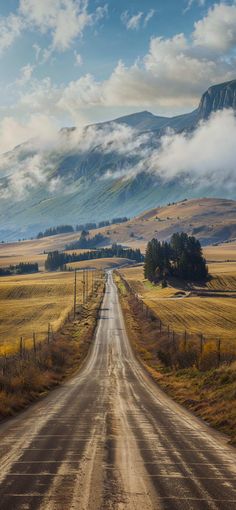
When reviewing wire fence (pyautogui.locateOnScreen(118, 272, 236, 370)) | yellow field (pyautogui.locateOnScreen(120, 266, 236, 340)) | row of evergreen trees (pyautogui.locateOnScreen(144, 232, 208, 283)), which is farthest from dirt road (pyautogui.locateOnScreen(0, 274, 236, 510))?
row of evergreen trees (pyautogui.locateOnScreen(144, 232, 208, 283))

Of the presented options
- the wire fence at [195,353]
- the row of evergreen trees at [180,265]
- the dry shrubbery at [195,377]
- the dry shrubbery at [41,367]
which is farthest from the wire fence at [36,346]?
the row of evergreen trees at [180,265]

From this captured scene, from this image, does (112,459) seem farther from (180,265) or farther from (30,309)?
(180,265)

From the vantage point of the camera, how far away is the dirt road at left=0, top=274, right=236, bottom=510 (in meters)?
11.1

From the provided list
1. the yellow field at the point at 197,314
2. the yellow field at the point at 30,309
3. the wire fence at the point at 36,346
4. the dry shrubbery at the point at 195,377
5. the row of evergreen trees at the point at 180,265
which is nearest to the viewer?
the dry shrubbery at the point at 195,377

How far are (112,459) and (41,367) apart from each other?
2754 cm

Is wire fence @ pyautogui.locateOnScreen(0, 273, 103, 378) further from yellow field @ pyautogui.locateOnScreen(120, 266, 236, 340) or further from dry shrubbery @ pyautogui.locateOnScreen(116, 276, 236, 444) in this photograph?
yellow field @ pyautogui.locateOnScreen(120, 266, 236, 340)

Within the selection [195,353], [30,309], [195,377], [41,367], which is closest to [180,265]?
[30,309]

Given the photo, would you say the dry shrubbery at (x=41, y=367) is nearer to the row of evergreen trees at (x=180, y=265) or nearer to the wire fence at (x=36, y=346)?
the wire fence at (x=36, y=346)

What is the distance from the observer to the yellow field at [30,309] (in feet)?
269

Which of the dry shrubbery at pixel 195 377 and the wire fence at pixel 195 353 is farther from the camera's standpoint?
the wire fence at pixel 195 353

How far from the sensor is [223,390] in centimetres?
2589

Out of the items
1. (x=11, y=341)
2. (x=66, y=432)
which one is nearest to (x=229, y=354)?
(x=66, y=432)

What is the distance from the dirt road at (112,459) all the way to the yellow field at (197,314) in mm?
50239

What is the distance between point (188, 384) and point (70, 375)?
14506 mm
